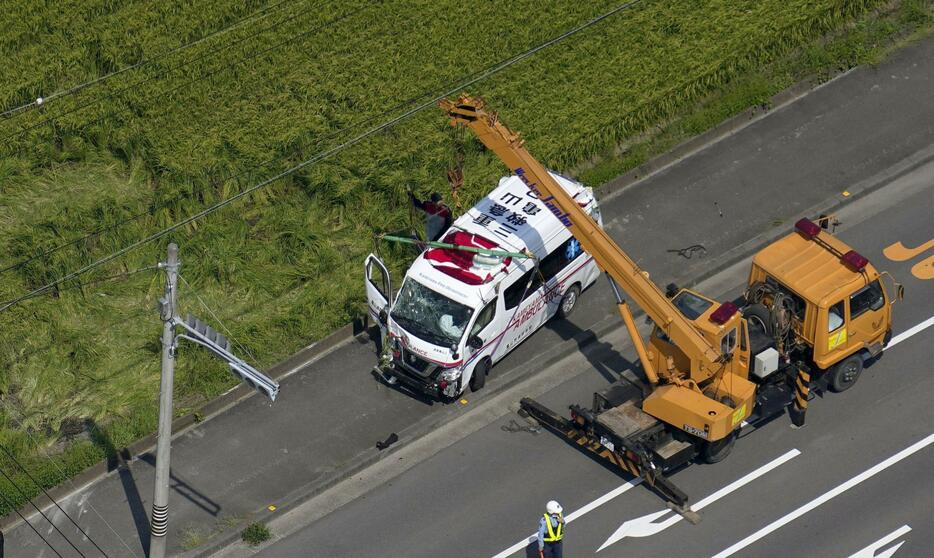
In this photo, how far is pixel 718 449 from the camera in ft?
73.6

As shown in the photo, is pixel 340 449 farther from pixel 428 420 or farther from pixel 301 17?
pixel 301 17

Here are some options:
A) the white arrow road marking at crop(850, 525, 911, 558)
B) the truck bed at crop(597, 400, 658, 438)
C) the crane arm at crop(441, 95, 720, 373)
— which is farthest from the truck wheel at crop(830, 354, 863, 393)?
the truck bed at crop(597, 400, 658, 438)

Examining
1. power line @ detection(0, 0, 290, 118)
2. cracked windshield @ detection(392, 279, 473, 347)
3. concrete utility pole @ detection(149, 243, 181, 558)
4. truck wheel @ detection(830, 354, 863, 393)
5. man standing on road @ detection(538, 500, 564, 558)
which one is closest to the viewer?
concrete utility pole @ detection(149, 243, 181, 558)

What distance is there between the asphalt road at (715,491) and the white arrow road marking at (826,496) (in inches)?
0.8

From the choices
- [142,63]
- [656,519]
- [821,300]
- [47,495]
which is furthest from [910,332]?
[142,63]

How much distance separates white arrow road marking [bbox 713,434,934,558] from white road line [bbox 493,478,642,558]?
206 cm

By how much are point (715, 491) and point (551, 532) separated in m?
3.46

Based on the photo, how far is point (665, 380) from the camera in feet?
74.4

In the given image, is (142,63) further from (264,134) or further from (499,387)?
(499,387)

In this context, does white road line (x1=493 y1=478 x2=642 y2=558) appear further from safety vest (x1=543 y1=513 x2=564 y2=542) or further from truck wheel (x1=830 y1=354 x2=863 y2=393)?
truck wheel (x1=830 y1=354 x2=863 y2=393)

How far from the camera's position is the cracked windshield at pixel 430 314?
24.0 meters

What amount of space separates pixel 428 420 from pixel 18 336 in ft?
27.5

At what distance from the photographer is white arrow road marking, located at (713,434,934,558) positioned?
21.3 m

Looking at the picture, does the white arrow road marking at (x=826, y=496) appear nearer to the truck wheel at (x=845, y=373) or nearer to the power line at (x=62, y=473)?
the truck wheel at (x=845, y=373)
